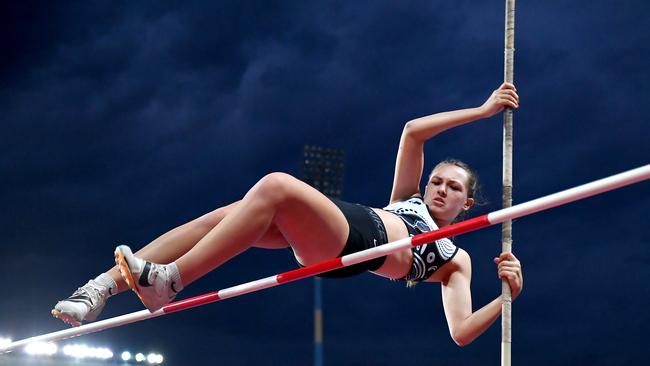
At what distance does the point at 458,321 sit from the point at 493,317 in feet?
0.61

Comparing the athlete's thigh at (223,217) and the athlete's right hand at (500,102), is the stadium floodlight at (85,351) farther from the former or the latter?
the athlete's right hand at (500,102)

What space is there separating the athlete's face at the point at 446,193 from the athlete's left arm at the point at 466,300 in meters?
0.18

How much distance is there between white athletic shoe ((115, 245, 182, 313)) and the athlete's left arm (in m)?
1.14

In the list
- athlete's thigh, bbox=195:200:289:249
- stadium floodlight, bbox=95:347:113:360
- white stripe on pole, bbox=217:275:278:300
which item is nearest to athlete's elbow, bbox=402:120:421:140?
athlete's thigh, bbox=195:200:289:249

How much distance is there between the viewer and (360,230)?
3006mm

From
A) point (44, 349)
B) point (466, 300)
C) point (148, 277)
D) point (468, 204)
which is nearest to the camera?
point (148, 277)

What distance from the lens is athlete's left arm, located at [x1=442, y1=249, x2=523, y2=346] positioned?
2.99 meters

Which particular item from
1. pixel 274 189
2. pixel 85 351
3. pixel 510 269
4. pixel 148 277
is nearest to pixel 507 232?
pixel 510 269

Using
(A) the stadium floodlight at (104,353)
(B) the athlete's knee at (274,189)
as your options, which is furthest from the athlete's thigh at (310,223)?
(A) the stadium floodlight at (104,353)

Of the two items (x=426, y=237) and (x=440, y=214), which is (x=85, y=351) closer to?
(x=440, y=214)

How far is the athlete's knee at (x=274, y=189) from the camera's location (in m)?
2.75

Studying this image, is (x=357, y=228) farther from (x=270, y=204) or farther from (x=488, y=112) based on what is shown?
(x=488, y=112)

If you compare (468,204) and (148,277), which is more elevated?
(468,204)

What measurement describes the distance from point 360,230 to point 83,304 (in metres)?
0.98
